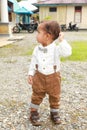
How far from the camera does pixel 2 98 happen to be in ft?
14.8

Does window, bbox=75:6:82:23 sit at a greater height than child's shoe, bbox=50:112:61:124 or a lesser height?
greater

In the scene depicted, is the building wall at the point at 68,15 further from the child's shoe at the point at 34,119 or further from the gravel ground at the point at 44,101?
the child's shoe at the point at 34,119

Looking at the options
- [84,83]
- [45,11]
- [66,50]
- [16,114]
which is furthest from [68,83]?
[45,11]

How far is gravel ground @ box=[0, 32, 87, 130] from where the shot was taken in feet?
11.3

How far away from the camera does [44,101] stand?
14.1ft

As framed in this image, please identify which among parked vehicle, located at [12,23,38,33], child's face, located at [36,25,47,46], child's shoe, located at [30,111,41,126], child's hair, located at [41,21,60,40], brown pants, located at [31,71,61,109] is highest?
child's hair, located at [41,21,60,40]

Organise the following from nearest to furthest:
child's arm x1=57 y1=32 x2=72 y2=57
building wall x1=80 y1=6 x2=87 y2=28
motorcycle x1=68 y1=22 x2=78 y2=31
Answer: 1. child's arm x1=57 y1=32 x2=72 y2=57
2. motorcycle x1=68 y1=22 x2=78 y2=31
3. building wall x1=80 y1=6 x2=87 y2=28

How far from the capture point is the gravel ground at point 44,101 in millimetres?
3459

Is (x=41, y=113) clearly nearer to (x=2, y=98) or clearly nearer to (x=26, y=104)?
(x=26, y=104)

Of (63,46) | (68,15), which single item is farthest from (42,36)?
(68,15)

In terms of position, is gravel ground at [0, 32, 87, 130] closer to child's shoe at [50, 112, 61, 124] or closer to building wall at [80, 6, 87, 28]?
child's shoe at [50, 112, 61, 124]

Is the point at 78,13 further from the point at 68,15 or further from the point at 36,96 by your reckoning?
the point at 36,96

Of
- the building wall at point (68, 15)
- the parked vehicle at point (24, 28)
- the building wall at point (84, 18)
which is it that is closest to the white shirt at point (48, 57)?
the parked vehicle at point (24, 28)

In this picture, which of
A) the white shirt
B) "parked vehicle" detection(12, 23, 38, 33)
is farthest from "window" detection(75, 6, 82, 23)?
the white shirt
